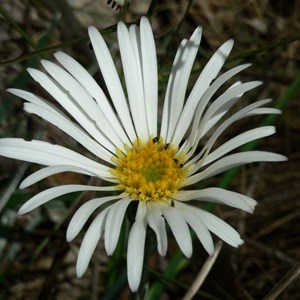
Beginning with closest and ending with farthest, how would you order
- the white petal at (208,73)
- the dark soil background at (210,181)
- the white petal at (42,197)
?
1. the white petal at (42,197)
2. the white petal at (208,73)
3. the dark soil background at (210,181)

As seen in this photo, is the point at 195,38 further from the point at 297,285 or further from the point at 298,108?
the point at 298,108

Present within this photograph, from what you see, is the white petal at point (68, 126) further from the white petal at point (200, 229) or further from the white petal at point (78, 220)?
the white petal at point (200, 229)

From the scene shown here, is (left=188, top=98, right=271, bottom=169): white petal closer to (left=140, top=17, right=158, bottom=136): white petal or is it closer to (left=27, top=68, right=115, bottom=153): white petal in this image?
(left=140, top=17, right=158, bottom=136): white petal

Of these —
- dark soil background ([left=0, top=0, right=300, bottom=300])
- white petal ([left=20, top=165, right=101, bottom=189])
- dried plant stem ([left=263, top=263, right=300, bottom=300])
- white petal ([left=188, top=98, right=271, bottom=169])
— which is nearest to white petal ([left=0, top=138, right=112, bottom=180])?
white petal ([left=20, top=165, right=101, bottom=189])

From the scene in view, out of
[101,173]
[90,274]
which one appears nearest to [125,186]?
[101,173]

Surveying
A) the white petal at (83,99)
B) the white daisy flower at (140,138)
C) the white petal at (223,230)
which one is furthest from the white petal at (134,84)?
the white petal at (223,230)

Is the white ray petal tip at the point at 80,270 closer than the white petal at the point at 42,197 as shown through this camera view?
Yes

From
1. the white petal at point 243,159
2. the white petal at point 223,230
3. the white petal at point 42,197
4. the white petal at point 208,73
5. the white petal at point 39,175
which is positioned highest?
the white petal at point 208,73
